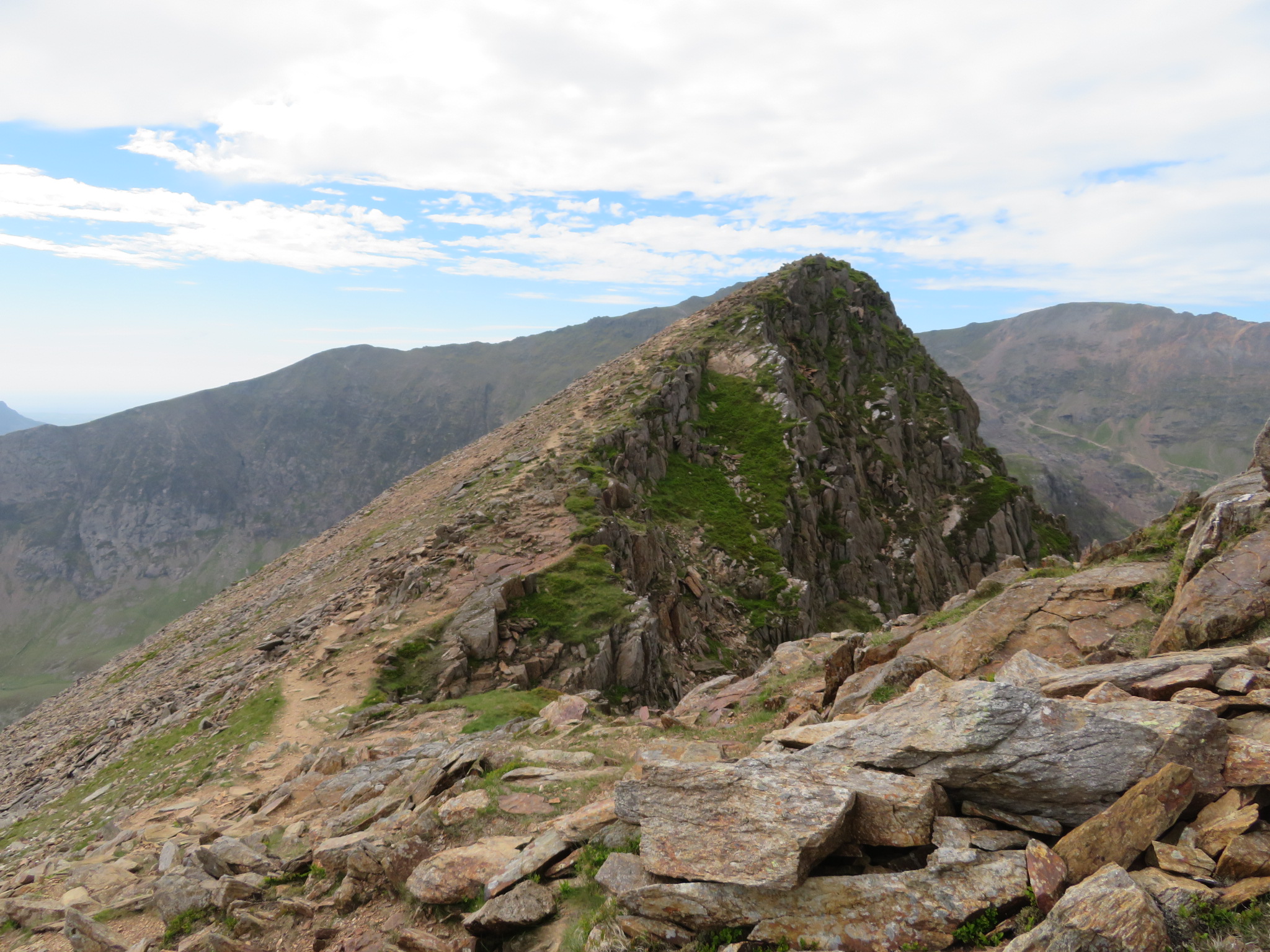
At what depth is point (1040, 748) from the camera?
852cm

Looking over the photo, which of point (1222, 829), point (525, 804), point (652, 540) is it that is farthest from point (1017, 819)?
point (652, 540)

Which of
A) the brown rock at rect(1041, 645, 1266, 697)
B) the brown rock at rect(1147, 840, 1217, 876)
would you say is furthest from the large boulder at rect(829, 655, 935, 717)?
the brown rock at rect(1147, 840, 1217, 876)

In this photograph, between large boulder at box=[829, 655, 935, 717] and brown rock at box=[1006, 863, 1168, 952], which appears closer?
brown rock at box=[1006, 863, 1168, 952]

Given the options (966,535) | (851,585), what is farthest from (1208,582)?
(966,535)

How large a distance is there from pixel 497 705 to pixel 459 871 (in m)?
12.7

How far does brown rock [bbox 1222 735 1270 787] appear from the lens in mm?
7398

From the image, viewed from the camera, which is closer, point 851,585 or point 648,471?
point 648,471

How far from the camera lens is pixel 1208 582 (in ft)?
39.1

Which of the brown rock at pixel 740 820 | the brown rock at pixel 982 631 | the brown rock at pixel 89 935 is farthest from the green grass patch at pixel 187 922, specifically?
the brown rock at pixel 982 631

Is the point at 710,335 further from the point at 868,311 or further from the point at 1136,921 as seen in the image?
the point at 1136,921

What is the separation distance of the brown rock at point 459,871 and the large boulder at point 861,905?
3686mm

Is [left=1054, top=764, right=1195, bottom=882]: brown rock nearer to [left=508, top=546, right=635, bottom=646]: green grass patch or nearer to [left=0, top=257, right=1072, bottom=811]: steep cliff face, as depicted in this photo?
[left=0, top=257, right=1072, bottom=811]: steep cliff face

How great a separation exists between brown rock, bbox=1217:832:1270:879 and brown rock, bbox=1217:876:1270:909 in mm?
188

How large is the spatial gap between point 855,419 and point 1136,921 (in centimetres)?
6353
